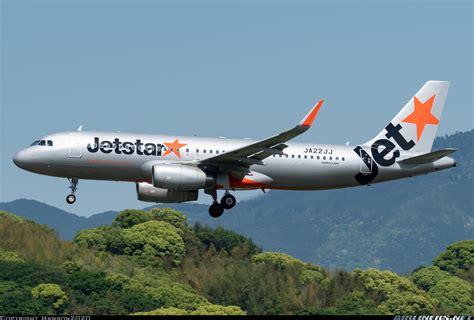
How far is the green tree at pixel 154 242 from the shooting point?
5408 inches

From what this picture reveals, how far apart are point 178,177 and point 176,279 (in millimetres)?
69338

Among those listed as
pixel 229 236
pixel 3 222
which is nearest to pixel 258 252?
pixel 229 236

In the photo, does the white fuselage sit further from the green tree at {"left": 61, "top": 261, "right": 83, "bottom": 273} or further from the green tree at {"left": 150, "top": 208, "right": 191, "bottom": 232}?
the green tree at {"left": 150, "top": 208, "right": 191, "bottom": 232}

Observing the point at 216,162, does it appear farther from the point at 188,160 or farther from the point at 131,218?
the point at 131,218

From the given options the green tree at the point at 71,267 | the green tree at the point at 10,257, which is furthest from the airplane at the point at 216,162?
the green tree at the point at 10,257

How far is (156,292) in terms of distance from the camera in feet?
368

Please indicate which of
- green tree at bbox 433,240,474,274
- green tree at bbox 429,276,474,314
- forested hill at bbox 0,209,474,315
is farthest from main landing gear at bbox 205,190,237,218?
green tree at bbox 433,240,474,274

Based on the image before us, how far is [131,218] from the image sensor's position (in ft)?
510

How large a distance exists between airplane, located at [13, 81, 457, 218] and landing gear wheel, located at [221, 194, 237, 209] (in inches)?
1.8

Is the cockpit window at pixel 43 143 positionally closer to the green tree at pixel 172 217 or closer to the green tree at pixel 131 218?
the green tree at pixel 172 217

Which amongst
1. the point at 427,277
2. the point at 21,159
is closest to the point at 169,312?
the point at 21,159

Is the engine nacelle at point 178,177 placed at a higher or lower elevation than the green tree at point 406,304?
higher

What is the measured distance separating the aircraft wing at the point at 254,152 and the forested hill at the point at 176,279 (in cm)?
3579

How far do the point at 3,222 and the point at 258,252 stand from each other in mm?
35982
